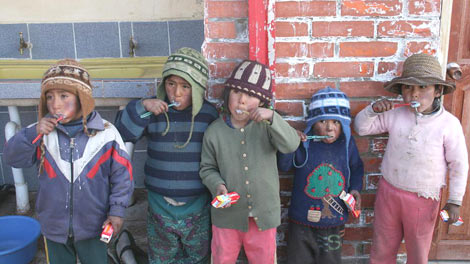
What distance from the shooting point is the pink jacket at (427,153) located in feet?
6.64

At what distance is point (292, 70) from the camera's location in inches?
86.8

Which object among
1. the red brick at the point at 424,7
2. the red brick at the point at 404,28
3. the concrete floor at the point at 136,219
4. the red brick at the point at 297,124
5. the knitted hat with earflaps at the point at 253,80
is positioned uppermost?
the red brick at the point at 424,7

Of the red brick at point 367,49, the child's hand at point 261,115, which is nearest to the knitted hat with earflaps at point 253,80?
the child's hand at point 261,115

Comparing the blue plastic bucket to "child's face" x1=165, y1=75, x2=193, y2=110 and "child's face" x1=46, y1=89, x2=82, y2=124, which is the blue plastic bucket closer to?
"child's face" x1=46, y1=89, x2=82, y2=124

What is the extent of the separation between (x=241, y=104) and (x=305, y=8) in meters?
0.67

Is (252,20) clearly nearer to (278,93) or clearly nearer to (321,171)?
(278,93)

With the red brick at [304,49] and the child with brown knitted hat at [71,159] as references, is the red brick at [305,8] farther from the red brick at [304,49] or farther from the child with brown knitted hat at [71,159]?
the child with brown knitted hat at [71,159]

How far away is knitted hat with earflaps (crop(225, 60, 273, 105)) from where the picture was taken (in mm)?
1958

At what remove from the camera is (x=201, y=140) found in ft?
6.93

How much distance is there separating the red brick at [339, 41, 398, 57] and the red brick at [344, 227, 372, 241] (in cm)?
107

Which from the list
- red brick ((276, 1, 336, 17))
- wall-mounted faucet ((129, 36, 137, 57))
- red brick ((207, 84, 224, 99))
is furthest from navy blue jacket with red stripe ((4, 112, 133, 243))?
wall-mounted faucet ((129, 36, 137, 57))

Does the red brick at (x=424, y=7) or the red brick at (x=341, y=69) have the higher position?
the red brick at (x=424, y=7)

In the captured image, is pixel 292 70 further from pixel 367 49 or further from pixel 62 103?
pixel 62 103

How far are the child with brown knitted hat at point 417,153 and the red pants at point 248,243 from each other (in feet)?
2.23
